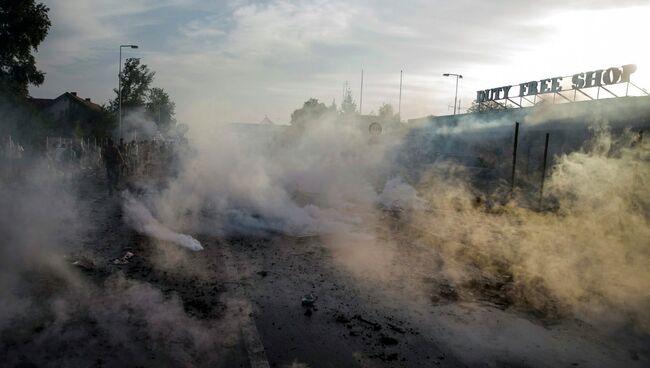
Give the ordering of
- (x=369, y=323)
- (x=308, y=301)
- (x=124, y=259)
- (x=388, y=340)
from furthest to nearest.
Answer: (x=124, y=259), (x=308, y=301), (x=369, y=323), (x=388, y=340)

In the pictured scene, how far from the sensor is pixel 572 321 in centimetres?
441

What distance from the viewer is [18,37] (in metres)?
22.8

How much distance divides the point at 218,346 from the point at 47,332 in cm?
149

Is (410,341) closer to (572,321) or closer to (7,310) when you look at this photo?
(572,321)

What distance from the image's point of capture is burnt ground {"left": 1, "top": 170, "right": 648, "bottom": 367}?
3469mm

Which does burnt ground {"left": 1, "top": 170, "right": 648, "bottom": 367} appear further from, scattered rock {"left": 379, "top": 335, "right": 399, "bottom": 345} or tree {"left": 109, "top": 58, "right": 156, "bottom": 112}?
tree {"left": 109, "top": 58, "right": 156, "bottom": 112}

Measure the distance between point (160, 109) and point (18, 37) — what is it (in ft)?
66.7

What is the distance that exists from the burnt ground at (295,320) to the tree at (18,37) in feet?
74.5

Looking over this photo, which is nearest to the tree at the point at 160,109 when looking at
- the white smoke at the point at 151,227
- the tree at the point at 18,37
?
the tree at the point at 18,37

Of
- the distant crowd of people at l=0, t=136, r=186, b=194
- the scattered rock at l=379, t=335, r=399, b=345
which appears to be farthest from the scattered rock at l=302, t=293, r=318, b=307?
the distant crowd of people at l=0, t=136, r=186, b=194

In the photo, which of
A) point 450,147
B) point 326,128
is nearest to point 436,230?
point 326,128

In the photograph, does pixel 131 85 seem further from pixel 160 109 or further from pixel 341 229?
pixel 341 229

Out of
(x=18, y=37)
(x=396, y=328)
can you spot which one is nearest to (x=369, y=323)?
(x=396, y=328)

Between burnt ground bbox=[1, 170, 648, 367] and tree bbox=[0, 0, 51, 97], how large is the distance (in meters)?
22.7
